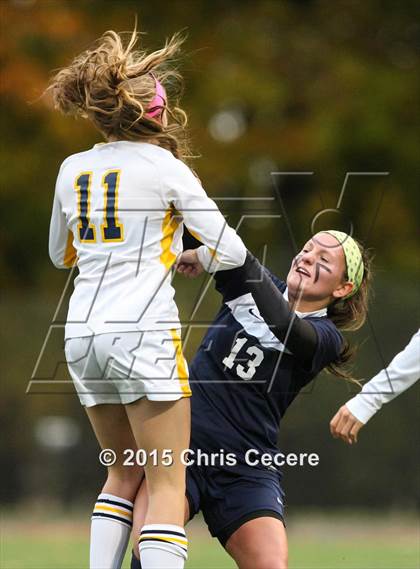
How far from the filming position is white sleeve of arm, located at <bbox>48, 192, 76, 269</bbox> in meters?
3.49

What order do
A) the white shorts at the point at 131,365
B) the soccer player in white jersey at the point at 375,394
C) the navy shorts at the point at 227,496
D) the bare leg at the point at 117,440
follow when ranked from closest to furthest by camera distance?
the white shorts at the point at 131,365 → the bare leg at the point at 117,440 → the navy shorts at the point at 227,496 → the soccer player in white jersey at the point at 375,394

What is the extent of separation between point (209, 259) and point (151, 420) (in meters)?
0.54

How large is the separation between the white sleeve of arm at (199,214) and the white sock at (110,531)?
0.89 m

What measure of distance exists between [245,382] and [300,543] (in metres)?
4.42

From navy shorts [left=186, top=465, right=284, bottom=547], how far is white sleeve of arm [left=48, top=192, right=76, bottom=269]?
84 centimetres

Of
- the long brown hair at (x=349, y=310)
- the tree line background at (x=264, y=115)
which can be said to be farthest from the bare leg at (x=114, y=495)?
the tree line background at (x=264, y=115)

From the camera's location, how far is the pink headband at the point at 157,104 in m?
3.35

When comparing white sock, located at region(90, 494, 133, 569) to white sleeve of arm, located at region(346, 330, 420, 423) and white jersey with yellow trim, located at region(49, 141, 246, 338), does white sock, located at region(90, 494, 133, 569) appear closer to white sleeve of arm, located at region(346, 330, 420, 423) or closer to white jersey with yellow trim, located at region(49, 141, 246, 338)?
white jersey with yellow trim, located at region(49, 141, 246, 338)

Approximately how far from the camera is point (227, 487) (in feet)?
12.4

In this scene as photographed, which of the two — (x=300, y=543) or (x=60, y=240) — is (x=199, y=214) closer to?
(x=60, y=240)

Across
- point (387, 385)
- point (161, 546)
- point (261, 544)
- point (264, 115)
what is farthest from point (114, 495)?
point (264, 115)

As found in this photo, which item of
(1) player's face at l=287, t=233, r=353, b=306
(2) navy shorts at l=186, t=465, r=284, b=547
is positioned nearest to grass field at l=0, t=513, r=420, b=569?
(2) navy shorts at l=186, t=465, r=284, b=547

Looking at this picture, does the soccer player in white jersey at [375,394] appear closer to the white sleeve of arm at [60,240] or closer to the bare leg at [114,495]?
the bare leg at [114,495]

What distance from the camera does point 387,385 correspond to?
12.9 ft
